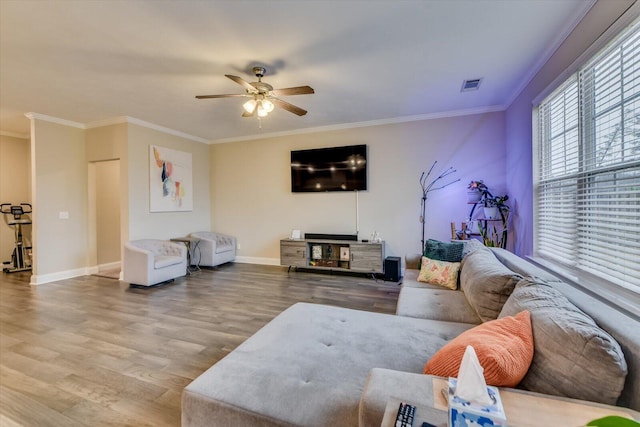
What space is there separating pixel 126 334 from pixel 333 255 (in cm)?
317

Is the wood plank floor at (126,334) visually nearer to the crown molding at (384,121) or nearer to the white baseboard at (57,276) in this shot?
the white baseboard at (57,276)

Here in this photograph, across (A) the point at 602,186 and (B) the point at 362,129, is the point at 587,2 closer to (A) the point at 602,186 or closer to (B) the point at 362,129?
(A) the point at 602,186

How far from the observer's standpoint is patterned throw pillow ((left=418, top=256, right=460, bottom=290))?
2.81m

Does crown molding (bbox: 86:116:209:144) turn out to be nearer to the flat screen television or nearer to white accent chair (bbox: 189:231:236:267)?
white accent chair (bbox: 189:231:236:267)

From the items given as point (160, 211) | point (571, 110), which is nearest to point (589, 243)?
point (571, 110)

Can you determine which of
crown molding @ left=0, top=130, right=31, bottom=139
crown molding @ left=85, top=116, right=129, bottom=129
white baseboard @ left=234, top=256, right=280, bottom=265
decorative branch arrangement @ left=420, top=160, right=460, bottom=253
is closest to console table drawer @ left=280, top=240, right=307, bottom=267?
white baseboard @ left=234, top=256, right=280, bottom=265

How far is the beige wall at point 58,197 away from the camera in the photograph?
14.6 ft

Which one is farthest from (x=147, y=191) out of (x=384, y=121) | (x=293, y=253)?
(x=384, y=121)

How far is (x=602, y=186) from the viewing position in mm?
1966

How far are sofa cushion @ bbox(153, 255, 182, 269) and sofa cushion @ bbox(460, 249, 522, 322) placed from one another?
13.8ft

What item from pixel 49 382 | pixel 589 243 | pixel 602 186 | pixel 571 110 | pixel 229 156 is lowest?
pixel 49 382

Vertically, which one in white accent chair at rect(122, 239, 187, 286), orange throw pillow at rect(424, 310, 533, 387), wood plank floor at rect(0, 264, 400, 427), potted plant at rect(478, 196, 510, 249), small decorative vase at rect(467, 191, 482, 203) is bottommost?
wood plank floor at rect(0, 264, 400, 427)

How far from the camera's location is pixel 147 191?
4883mm

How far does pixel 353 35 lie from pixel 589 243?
2.53 meters
